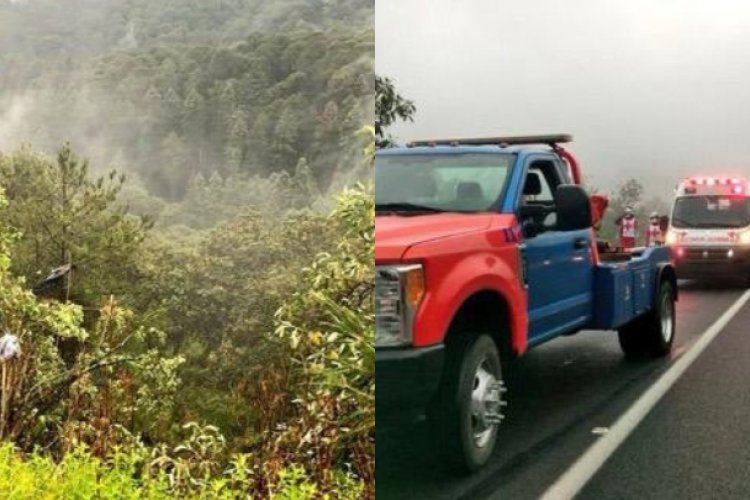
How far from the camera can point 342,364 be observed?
8.28 ft

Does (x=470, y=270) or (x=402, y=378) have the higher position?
(x=470, y=270)

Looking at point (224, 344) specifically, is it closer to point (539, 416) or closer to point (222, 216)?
point (222, 216)

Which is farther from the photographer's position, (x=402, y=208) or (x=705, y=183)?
(x=705, y=183)

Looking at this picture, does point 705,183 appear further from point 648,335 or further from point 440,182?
point 648,335

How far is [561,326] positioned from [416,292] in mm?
1198

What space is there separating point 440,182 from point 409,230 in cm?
36

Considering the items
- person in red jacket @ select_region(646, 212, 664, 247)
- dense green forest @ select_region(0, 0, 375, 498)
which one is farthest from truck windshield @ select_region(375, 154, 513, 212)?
person in red jacket @ select_region(646, 212, 664, 247)

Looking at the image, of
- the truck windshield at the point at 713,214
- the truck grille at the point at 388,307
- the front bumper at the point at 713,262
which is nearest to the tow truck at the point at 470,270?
the truck grille at the point at 388,307

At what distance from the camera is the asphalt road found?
2.33 m

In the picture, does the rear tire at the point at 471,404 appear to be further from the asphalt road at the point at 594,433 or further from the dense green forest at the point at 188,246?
the dense green forest at the point at 188,246

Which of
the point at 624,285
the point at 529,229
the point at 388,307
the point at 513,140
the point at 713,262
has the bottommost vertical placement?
the point at 713,262

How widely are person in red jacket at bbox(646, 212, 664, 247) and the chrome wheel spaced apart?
0.90 meters

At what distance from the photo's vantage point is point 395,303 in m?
2.23

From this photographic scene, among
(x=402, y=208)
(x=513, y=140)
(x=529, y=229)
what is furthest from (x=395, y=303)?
(x=529, y=229)
